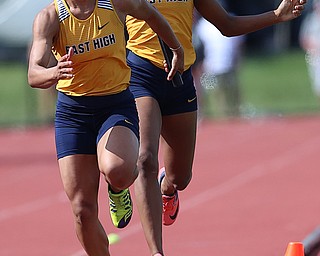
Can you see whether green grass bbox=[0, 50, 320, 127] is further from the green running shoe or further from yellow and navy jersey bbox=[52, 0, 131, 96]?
yellow and navy jersey bbox=[52, 0, 131, 96]

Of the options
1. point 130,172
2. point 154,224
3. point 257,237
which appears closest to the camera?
point 130,172

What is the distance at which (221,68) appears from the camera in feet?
73.6

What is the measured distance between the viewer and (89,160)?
7.16 m

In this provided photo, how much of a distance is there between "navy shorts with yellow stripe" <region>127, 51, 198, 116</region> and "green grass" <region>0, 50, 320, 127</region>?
46.7 ft

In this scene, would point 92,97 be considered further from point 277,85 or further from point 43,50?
point 277,85

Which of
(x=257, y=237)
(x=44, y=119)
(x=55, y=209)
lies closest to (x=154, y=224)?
(x=257, y=237)

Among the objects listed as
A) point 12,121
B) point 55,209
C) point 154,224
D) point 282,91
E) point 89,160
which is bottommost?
point 282,91

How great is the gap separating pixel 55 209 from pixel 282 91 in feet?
52.2

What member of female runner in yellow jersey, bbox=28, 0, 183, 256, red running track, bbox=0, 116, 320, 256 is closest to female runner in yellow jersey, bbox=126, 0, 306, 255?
female runner in yellow jersey, bbox=28, 0, 183, 256

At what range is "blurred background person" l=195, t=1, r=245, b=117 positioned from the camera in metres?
22.1

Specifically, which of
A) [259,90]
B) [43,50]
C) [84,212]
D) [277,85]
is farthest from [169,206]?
[277,85]

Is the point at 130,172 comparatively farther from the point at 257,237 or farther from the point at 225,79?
the point at 225,79

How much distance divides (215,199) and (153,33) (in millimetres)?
5081

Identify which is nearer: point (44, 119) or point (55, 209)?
point (55, 209)
